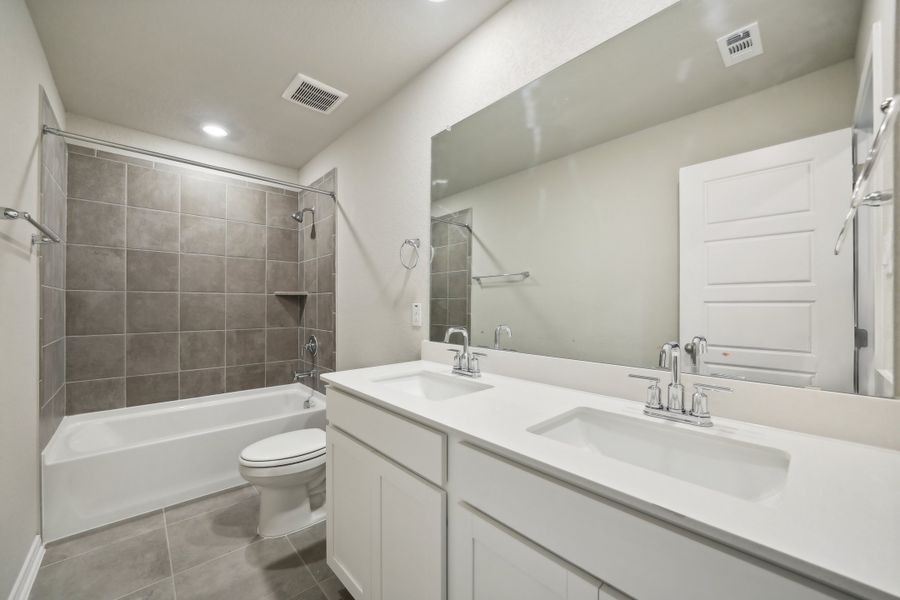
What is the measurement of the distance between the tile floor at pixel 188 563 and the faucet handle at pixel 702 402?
148 cm

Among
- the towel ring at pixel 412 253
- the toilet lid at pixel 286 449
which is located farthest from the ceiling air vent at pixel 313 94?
the toilet lid at pixel 286 449

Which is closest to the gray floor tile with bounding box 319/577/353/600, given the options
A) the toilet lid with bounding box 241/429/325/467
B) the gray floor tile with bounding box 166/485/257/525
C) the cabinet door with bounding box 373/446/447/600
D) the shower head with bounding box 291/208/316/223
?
the cabinet door with bounding box 373/446/447/600

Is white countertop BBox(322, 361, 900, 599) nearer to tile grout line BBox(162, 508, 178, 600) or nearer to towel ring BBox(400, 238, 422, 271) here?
towel ring BBox(400, 238, 422, 271)

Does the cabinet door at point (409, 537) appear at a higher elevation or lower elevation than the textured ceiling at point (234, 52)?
lower

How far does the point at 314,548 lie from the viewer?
174 centimetres

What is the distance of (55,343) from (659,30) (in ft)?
10.8

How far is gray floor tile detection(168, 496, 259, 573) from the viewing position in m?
1.68

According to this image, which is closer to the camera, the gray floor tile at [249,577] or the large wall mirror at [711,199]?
the large wall mirror at [711,199]

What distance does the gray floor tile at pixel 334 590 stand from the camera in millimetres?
1441

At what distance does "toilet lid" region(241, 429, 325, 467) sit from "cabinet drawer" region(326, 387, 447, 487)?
61cm

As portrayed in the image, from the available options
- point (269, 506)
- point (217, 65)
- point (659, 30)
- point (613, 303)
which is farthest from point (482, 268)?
point (217, 65)

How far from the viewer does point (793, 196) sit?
849 millimetres

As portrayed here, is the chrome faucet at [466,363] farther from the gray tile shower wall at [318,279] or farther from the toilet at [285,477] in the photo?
the gray tile shower wall at [318,279]

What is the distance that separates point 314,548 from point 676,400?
177 cm
